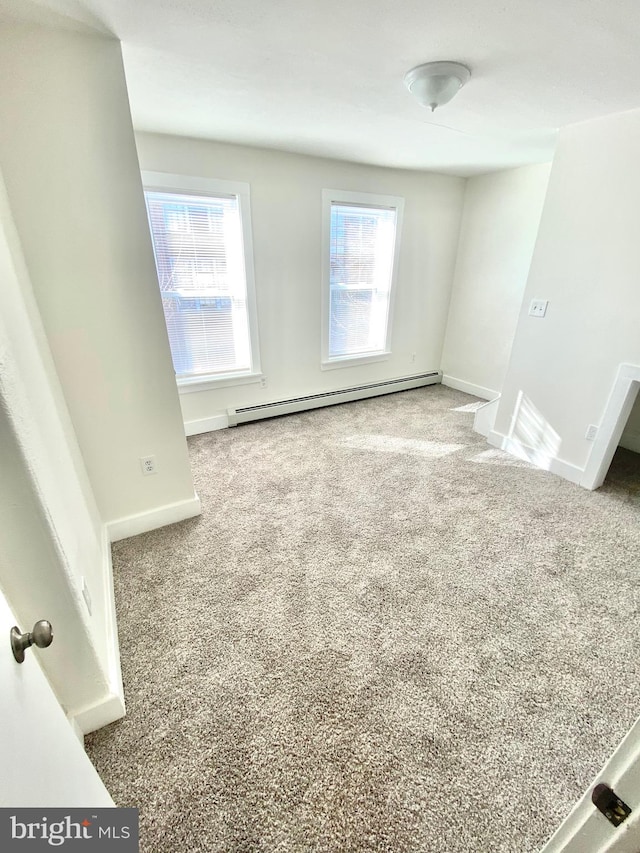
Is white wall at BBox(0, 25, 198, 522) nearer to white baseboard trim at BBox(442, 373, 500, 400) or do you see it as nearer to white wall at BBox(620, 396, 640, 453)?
white baseboard trim at BBox(442, 373, 500, 400)

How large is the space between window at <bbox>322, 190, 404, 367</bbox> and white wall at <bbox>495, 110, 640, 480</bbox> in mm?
1584

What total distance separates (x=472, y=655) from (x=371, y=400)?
2.92m

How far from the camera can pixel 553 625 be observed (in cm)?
153

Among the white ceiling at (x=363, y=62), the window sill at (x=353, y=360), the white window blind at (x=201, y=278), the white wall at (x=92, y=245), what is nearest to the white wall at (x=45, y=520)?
the white wall at (x=92, y=245)

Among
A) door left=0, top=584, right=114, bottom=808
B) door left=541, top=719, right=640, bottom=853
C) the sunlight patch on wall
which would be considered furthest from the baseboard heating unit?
door left=541, top=719, right=640, bottom=853

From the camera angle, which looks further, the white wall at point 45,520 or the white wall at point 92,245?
the white wall at point 92,245

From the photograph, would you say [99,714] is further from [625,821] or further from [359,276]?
[359,276]

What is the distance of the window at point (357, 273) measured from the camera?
10.9 feet

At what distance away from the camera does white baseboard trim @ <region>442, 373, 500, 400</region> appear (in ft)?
13.2

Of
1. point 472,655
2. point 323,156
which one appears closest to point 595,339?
point 472,655

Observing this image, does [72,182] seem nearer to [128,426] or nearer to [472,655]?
[128,426]

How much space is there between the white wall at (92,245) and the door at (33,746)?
128 centimetres

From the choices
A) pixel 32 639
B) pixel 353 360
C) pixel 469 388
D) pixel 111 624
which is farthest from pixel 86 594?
pixel 469 388

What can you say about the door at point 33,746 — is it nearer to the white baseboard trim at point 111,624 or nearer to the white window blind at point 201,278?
the white baseboard trim at point 111,624
